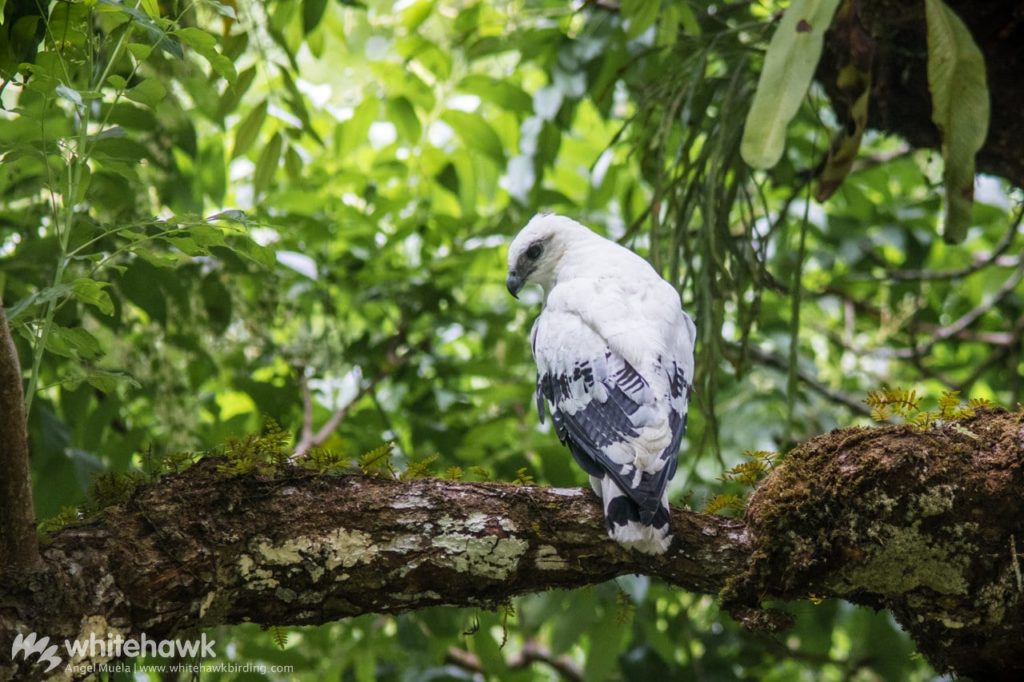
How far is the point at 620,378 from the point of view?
2867 mm

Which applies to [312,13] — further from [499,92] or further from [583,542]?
[583,542]

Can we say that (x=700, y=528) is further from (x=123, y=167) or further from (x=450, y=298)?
(x=450, y=298)

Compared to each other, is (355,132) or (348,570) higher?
(355,132)

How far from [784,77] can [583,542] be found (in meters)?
1.41

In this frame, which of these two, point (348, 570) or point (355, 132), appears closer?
point (348, 570)

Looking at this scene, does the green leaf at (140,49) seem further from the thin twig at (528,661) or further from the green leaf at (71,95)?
the thin twig at (528,661)

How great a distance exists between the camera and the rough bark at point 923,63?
3.74 metres

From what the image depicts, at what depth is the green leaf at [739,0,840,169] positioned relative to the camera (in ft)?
9.22

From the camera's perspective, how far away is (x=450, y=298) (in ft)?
15.4

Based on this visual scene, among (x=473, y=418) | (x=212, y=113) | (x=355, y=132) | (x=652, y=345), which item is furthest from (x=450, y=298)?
(x=652, y=345)

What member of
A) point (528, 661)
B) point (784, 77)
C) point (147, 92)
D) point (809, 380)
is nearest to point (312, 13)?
point (147, 92)

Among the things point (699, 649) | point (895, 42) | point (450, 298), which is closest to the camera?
point (895, 42)

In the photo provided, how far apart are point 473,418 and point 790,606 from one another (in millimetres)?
1790

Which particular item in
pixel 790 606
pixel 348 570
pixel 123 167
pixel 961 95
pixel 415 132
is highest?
pixel 415 132
